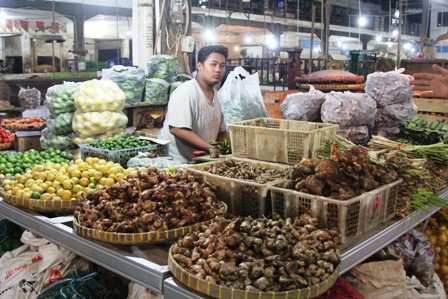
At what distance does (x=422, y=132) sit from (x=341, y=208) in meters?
2.47

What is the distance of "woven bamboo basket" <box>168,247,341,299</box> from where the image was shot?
187cm

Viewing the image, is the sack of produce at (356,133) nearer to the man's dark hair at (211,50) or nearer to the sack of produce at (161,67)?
the man's dark hair at (211,50)

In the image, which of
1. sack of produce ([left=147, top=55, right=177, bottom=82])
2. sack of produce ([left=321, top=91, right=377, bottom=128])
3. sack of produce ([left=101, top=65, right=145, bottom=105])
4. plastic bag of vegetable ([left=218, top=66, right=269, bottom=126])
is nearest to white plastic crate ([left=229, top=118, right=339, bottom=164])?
sack of produce ([left=321, top=91, right=377, bottom=128])

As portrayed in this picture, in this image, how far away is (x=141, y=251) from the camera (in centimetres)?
245

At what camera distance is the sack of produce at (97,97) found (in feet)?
16.4

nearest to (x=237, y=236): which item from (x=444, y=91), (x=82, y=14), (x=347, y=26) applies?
(x=444, y=91)

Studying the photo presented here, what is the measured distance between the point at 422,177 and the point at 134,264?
1.88m

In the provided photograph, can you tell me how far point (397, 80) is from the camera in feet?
15.9

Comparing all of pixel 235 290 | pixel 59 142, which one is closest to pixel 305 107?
pixel 59 142

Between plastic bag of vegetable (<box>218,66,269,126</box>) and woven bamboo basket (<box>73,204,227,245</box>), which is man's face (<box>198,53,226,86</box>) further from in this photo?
woven bamboo basket (<box>73,204,227,245</box>)

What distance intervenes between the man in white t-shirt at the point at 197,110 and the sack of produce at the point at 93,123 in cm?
63

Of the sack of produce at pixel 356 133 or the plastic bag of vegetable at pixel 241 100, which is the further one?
the plastic bag of vegetable at pixel 241 100

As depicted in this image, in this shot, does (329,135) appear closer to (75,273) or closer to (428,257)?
(428,257)

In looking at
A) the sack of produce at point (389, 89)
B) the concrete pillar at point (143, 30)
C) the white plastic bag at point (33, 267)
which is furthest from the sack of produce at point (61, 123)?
the sack of produce at point (389, 89)
